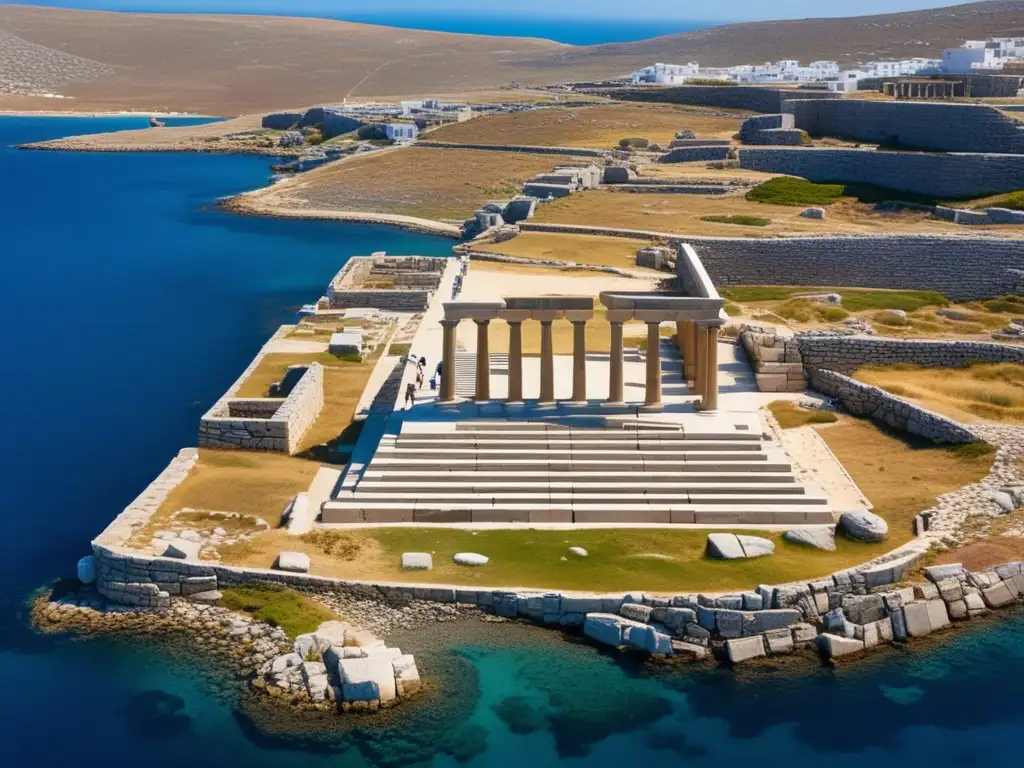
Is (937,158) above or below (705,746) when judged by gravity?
above

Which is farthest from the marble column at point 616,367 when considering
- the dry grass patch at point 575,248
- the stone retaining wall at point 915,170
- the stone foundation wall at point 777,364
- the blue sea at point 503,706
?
the stone retaining wall at point 915,170

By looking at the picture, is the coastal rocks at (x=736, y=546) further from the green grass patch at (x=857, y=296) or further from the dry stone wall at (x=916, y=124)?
the dry stone wall at (x=916, y=124)

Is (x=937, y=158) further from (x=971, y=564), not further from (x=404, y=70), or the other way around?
(x=404, y=70)

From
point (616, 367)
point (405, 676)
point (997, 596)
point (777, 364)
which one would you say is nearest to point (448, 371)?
point (616, 367)

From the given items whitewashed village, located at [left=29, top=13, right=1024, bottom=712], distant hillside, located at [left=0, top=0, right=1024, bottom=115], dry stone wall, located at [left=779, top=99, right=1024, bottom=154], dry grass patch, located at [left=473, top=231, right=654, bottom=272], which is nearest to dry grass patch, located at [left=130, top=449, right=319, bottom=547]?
whitewashed village, located at [left=29, top=13, right=1024, bottom=712]

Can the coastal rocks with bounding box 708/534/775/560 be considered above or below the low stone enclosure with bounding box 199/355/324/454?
below

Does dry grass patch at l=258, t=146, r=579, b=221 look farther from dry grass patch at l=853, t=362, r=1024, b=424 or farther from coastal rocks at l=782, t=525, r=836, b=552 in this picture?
coastal rocks at l=782, t=525, r=836, b=552

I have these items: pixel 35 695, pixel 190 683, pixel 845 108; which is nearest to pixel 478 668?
pixel 190 683
